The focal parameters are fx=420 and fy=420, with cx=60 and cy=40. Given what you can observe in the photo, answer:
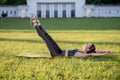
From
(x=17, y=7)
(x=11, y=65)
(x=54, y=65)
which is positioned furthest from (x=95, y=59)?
(x=17, y=7)

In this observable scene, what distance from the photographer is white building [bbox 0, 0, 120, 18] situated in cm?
8562

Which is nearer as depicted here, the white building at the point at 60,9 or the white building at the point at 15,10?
the white building at the point at 60,9

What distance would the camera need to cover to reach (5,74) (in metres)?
9.34

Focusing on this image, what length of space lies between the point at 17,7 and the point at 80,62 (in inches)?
3010

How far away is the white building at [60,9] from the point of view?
281ft

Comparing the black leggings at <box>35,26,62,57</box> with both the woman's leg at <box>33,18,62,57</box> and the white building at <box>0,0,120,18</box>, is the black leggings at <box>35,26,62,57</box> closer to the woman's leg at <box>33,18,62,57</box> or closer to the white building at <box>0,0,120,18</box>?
the woman's leg at <box>33,18,62,57</box>

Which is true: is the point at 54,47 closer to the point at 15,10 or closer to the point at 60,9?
the point at 15,10

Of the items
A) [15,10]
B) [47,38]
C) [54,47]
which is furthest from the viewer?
[15,10]

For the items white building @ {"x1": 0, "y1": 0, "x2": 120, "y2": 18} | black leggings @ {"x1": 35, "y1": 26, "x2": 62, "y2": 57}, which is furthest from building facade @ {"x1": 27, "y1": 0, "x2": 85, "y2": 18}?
black leggings @ {"x1": 35, "y1": 26, "x2": 62, "y2": 57}

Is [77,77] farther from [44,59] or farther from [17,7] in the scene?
[17,7]

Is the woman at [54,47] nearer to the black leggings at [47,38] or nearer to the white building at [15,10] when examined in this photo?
the black leggings at [47,38]

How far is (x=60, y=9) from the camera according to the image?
9006 centimetres

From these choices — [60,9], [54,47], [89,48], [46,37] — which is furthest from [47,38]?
[60,9]

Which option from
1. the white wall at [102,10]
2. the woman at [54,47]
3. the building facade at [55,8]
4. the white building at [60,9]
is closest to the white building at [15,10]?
the white building at [60,9]
